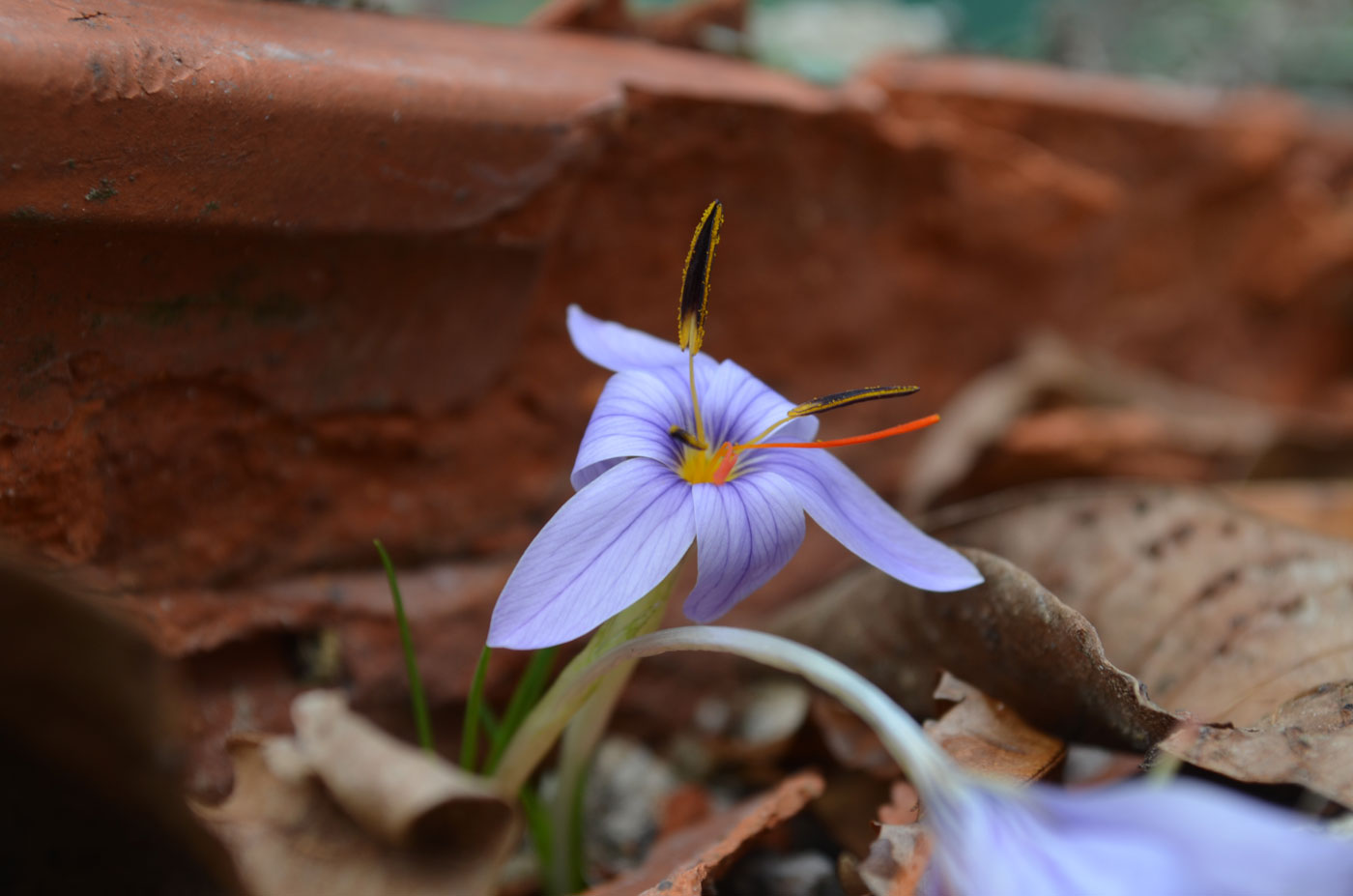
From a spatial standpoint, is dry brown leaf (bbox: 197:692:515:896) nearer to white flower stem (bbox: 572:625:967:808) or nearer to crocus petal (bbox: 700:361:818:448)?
white flower stem (bbox: 572:625:967:808)

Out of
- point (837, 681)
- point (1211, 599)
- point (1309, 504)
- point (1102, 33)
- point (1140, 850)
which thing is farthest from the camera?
point (1102, 33)

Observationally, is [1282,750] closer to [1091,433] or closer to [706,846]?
[706,846]

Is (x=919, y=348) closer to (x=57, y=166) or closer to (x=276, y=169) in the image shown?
(x=276, y=169)

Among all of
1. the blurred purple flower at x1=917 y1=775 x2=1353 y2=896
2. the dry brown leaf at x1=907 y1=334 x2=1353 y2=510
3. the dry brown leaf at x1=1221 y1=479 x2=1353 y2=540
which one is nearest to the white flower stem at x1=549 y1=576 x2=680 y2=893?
the blurred purple flower at x1=917 y1=775 x2=1353 y2=896

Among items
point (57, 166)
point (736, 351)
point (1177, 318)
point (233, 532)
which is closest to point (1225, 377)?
point (1177, 318)

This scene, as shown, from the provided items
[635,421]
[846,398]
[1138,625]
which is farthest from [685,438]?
[1138,625]

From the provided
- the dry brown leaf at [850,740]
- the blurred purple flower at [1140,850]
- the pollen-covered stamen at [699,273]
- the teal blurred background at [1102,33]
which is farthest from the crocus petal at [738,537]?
the teal blurred background at [1102,33]

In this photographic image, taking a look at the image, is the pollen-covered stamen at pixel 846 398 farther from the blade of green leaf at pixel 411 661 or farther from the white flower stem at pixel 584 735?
the blade of green leaf at pixel 411 661
